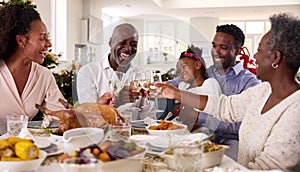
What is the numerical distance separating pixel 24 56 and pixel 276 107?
134 centimetres

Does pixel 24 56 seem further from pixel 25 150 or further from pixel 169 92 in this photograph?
pixel 25 150

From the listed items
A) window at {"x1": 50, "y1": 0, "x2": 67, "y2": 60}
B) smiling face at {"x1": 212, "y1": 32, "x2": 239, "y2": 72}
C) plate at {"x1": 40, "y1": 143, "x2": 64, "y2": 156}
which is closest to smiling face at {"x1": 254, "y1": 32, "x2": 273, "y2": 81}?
plate at {"x1": 40, "y1": 143, "x2": 64, "y2": 156}

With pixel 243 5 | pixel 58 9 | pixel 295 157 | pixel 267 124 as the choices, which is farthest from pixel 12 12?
pixel 243 5

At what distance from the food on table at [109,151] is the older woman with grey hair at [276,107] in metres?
0.42

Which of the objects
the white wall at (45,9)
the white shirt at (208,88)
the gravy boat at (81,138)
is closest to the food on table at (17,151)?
the gravy boat at (81,138)

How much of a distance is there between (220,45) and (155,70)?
879 millimetres

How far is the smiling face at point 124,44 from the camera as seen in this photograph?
1.67 metres

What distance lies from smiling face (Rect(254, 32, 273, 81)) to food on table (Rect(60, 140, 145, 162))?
1.92 feet

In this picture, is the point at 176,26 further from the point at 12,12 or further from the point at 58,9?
the point at 58,9

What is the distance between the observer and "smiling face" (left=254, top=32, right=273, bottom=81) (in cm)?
129

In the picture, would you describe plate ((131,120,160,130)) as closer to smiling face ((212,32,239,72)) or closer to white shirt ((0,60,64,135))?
white shirt ((0,60,64,135))

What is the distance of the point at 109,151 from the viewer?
3.02 ft

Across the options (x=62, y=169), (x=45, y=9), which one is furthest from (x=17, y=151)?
(x=45, y=9)

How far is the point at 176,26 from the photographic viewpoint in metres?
1.31
